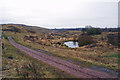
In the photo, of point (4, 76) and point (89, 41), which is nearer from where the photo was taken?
point (4, 76)

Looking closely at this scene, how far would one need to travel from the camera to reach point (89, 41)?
36281mm

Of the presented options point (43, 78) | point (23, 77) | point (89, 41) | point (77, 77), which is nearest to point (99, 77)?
point (77, 77)

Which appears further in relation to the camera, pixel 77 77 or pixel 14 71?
pixel 14 71

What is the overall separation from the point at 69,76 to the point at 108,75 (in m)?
3.43

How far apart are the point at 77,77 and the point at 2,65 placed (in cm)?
881

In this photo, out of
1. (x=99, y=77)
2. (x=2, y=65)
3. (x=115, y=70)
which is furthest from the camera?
(x=2, y=65)

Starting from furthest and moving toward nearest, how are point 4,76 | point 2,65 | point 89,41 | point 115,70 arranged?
1. point 89,41
2. point 2,65
3. point 115,70
4. point 4,76

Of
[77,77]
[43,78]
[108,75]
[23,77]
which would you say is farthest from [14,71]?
[108,75]

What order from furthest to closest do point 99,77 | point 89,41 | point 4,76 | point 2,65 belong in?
point 89,41
point 2,65
point 4,76
point 99,77

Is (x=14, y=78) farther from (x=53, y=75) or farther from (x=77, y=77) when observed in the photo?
(x=77, y=77)

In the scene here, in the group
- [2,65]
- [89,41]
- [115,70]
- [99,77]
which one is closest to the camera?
[99,77]

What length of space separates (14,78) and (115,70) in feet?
31.3

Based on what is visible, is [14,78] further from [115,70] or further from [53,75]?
[115,70]

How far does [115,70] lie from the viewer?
1034cm
